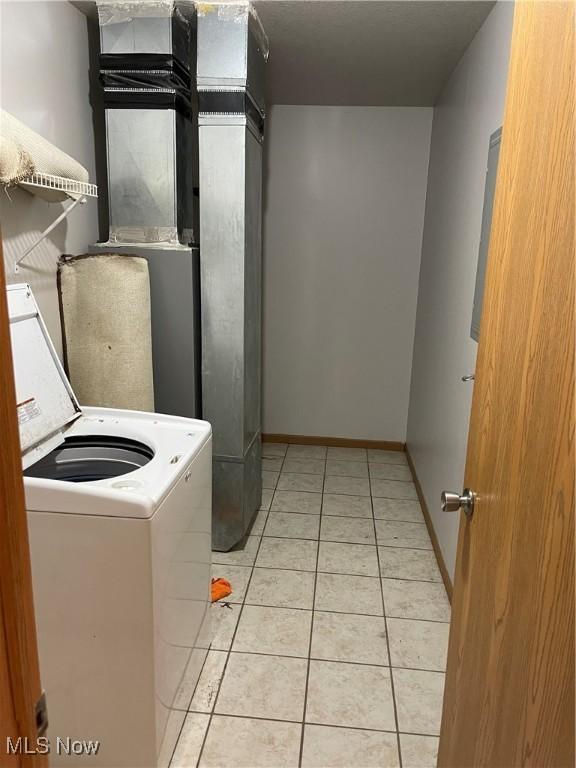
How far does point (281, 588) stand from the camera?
2.52m

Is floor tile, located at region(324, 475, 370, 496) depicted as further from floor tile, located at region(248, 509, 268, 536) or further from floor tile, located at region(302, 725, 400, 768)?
floor tile, located at region(302, 725, 400, 768)

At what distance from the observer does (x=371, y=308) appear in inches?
163

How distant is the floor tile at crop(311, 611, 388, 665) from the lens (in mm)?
2107

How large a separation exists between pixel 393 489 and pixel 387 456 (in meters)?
0.61

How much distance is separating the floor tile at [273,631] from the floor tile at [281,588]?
5 cm

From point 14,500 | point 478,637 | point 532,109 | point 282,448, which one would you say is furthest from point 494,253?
point 282,448

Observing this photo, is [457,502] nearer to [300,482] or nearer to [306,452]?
[300,482]

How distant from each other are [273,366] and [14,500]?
3.73m

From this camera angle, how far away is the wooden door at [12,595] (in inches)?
23.4

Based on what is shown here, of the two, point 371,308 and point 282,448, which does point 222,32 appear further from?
point 282,448

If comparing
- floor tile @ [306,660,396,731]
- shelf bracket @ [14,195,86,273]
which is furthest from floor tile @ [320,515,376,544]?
shelf bracket @ [14,195,86,273]

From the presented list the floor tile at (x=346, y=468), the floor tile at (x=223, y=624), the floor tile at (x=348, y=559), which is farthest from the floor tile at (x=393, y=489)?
the floor tile at (x=223, y=624)

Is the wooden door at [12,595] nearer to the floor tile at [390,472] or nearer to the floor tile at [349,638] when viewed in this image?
the floor tile at [349,638]

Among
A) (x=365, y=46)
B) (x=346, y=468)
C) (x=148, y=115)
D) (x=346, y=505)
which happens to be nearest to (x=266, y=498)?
(x=346, y=505)
